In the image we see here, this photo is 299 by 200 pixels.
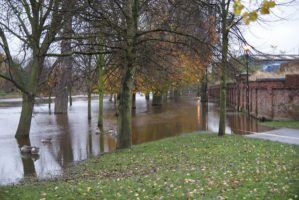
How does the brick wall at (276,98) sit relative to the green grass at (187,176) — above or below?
above

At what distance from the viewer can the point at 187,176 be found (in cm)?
903

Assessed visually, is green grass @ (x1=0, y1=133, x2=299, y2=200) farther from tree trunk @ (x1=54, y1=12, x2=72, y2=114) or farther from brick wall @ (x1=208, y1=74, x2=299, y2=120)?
brick wall @ (x1=208, y1=74, x2=299, y2=120)

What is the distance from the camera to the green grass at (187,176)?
7.39 meters

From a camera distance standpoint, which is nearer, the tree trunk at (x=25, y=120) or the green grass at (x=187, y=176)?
the green grass at (x=187, y=176)

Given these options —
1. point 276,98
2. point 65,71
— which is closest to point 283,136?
point 276,98

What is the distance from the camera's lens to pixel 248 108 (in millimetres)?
35219

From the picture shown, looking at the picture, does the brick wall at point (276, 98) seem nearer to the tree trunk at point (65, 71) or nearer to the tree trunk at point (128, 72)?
the tree trunk at point (128, 72)

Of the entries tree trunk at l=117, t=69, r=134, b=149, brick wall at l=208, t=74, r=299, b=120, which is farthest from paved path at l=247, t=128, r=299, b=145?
tree trunk at l=117, t=69, r=134, b=149

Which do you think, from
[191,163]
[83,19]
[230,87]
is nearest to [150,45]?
[83,19]

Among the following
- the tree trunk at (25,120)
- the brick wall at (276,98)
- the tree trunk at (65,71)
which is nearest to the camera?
the tree trunk at (65,71)

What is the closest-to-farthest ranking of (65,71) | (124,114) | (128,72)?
1. (128,72)
2. (124,114)
3. (65,71)

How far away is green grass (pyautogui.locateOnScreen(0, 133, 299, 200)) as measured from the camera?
7.39 m

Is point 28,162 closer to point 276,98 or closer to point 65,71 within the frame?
point 65,71

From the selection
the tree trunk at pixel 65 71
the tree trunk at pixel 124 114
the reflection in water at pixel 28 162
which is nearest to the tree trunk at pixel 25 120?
the tree trunk at pixel 65 71
